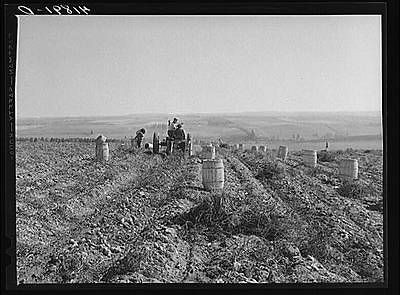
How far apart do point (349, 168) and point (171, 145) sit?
62 centimetres

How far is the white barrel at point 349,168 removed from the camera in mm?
2133

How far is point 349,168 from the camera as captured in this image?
2148 millimetres

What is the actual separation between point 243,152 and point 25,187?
0.75m

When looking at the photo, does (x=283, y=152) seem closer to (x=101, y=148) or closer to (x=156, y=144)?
(x=156, y=144)

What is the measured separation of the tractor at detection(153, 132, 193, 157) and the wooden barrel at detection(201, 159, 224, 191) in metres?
0.07

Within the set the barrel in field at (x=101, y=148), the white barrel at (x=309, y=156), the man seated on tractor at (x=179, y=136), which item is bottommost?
the white barrel at (x=309, y=156)

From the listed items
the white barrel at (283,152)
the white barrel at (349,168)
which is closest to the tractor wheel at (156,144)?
the white barrel at (283,152)

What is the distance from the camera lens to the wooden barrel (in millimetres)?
2125

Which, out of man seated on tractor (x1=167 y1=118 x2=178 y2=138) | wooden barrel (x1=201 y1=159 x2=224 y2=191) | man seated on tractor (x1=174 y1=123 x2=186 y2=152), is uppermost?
man seated on tractor (x1=167 y1=118 x2=178 y2=138)

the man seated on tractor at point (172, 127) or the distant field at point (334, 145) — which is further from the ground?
the man seated on tractor at point (172, 127)

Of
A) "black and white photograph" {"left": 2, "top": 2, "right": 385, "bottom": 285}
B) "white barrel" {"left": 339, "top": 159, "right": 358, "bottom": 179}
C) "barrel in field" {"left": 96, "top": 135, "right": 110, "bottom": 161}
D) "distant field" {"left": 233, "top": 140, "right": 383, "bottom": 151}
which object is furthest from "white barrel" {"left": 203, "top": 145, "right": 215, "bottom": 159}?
"white barrel" {"left": 339, "top": 159, "right": 358, "bottom": 179}

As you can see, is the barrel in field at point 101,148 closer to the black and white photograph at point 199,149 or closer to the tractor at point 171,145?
the black and white photograph at point 199,149

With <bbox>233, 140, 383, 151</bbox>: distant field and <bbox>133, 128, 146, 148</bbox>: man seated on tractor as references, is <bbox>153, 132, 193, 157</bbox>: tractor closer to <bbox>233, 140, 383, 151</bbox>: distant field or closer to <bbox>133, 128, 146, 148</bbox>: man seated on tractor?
<bbox>133, 128, 146, 148</bbox>: man seated on tractor
